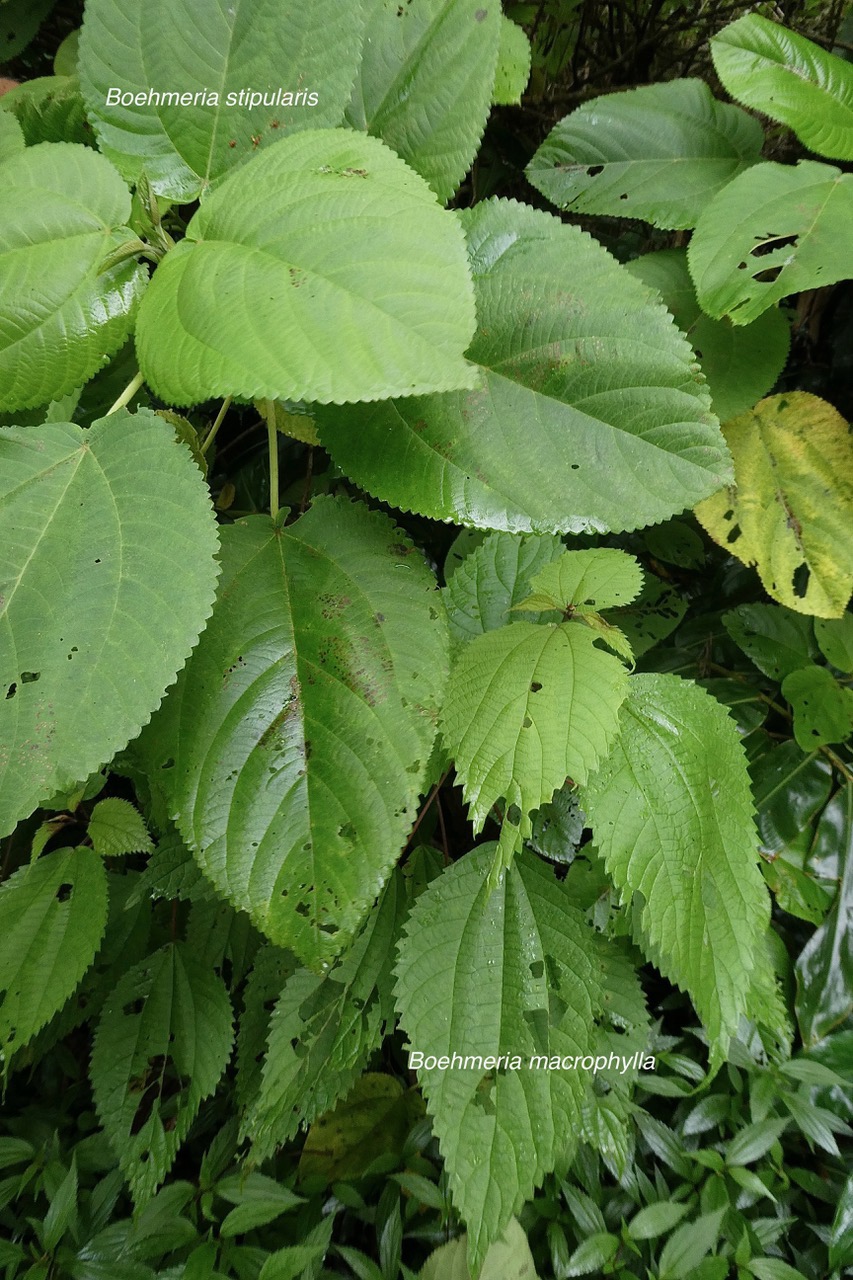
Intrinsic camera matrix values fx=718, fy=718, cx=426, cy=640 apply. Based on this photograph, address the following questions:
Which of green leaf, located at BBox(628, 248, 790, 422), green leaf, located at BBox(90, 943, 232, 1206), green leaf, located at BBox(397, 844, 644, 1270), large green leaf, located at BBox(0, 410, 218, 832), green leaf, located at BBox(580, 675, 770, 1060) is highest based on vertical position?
green leaf, located at BBox(628, 248, 790, 422)

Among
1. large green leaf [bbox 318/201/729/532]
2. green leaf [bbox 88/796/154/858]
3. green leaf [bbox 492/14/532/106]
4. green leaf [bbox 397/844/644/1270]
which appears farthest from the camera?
green leaf [bbox 88/796/154/858]

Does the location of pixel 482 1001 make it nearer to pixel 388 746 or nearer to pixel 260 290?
pixel 388 746

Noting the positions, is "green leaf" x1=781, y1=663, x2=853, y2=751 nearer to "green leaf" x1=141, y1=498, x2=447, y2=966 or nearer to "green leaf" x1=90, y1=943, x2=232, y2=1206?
"green leaf" x1=141, y1=498, x2=447, y2=966

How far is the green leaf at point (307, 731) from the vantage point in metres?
0.44

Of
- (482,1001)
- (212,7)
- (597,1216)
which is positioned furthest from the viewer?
(597,1216)

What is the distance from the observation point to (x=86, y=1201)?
1018mm

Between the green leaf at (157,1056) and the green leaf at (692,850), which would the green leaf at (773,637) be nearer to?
the green leaf at (692,850)

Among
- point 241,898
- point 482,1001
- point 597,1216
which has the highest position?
point 241,898

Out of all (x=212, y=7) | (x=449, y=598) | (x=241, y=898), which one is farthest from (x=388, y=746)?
(x=212, y=7)

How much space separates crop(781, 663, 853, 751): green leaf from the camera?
999 millimetres

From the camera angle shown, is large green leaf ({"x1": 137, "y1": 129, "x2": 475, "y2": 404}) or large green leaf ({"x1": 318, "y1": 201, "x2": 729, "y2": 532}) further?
large green leaf ({"x1": 318, "y1": 201, "x2": 729, "y2": 532})

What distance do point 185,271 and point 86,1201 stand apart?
122 cm

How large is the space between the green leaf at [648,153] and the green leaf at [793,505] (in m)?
0.25

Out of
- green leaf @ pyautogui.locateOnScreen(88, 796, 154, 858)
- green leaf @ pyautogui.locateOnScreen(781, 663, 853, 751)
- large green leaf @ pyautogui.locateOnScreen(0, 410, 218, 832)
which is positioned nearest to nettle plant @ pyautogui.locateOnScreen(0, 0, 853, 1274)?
large green leaf @ pyautogui.locateOnScreen(0, 410, 218, 832)
